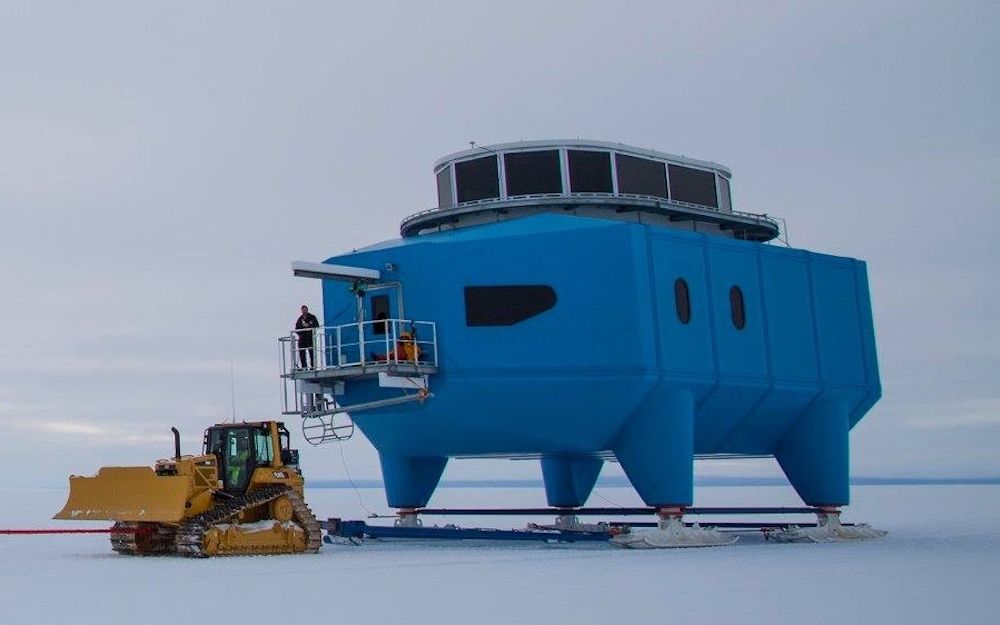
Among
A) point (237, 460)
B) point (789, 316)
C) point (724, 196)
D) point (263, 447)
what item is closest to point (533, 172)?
point (724, 196)

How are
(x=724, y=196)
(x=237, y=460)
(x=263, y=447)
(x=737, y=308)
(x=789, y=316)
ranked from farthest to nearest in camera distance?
(x=724, y=196), (x=789, y=316), (x=737, y=308), (x=263, y=447), (x=237, y=460)

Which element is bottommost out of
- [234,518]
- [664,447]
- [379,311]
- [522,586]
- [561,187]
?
[522,586]

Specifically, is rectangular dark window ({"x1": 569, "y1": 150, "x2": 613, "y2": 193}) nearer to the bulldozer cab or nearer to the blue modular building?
the blue modular building

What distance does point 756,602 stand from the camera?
15.5 m

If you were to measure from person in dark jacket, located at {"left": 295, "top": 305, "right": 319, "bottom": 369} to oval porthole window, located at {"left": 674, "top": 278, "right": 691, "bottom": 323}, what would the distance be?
7.52 m

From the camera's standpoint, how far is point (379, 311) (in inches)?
1099

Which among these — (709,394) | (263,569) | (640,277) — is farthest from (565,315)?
(263,569)

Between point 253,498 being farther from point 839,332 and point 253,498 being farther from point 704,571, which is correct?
point 839,332

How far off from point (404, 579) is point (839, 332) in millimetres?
16178

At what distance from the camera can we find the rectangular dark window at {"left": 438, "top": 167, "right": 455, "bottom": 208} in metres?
31.3

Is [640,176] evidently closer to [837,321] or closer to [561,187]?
[561,187]

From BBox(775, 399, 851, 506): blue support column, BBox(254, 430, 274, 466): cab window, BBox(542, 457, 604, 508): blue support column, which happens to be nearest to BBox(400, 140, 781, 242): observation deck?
BBox(775, 399, 851, 506): blue support column

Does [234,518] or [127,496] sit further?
[127,496]

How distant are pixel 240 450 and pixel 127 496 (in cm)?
240
